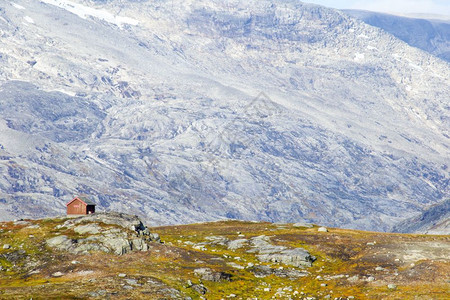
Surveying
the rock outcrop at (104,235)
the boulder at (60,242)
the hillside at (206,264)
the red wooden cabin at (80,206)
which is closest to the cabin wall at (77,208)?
the red wooden cabin at (80,206)

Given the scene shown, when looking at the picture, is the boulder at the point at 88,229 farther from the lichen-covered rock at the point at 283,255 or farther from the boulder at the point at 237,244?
the lichen-covered rock at the point at 283,255

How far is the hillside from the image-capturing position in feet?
212

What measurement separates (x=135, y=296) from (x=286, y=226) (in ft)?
219

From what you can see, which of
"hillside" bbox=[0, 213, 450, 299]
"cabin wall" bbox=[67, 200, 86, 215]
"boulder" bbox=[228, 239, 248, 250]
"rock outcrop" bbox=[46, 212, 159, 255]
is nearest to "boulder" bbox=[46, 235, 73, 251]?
"rock outcrop" bbox=[46, 212, 159, 255]

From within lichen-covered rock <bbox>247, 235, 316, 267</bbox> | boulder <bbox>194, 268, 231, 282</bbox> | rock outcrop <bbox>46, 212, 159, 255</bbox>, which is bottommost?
lichen-covered rock <bbox>247, 235, 316, 267</bbox>

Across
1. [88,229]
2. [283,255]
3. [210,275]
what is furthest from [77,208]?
[210,275]

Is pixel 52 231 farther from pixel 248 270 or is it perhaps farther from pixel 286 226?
pixel 286 226

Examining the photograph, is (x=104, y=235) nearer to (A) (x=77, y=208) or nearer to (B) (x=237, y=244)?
(B) (x=237, y=244)

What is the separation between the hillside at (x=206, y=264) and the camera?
64.6 metres

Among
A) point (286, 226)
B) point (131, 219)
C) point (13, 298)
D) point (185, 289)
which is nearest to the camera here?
point (13, 298)

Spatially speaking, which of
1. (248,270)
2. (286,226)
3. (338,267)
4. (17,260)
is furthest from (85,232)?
(286,226)

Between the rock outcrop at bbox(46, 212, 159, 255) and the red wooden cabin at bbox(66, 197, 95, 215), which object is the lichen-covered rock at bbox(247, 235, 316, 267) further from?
the red wooden cabin at bbox(66, 197, 95, 215)

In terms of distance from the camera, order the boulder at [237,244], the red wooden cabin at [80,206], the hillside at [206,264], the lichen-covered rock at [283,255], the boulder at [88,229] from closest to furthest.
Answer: the hillside at [206,264]
the lichen-covered rock at [283,255]
the boulder at [88,229]
the boulder at [237,244]
the red wooden cabin at [80,206]

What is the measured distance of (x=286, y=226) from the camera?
12306cm
